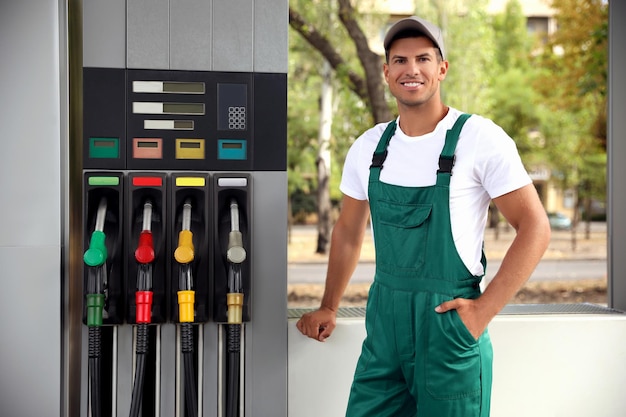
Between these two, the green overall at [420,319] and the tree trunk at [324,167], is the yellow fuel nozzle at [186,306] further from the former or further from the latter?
the tree trunk at [324,167]

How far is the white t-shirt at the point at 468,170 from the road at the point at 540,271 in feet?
31.1

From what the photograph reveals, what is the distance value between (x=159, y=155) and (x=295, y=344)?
84 centimetres

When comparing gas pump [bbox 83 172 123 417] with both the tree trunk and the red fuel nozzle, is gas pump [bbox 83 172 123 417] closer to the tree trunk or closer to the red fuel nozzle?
the red fuel nozzle

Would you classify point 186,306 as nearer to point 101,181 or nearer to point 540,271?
point 101,181

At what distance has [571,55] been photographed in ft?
34.7

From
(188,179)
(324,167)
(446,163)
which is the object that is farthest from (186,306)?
(324,167)

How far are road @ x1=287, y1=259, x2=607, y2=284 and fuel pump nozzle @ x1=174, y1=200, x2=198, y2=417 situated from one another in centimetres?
921

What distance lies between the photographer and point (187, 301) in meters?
→ 2.53

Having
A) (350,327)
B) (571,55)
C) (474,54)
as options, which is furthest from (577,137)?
(350,327)

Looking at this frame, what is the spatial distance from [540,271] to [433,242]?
1241cm

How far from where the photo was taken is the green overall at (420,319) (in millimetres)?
2260

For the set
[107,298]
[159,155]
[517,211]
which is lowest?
[107,298]

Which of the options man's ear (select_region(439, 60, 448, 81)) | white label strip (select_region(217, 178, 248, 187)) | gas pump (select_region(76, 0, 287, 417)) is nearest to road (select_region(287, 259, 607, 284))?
gas pump (select_region(76, 0, 287, 417))

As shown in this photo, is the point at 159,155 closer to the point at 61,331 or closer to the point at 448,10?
the point at 61,331
